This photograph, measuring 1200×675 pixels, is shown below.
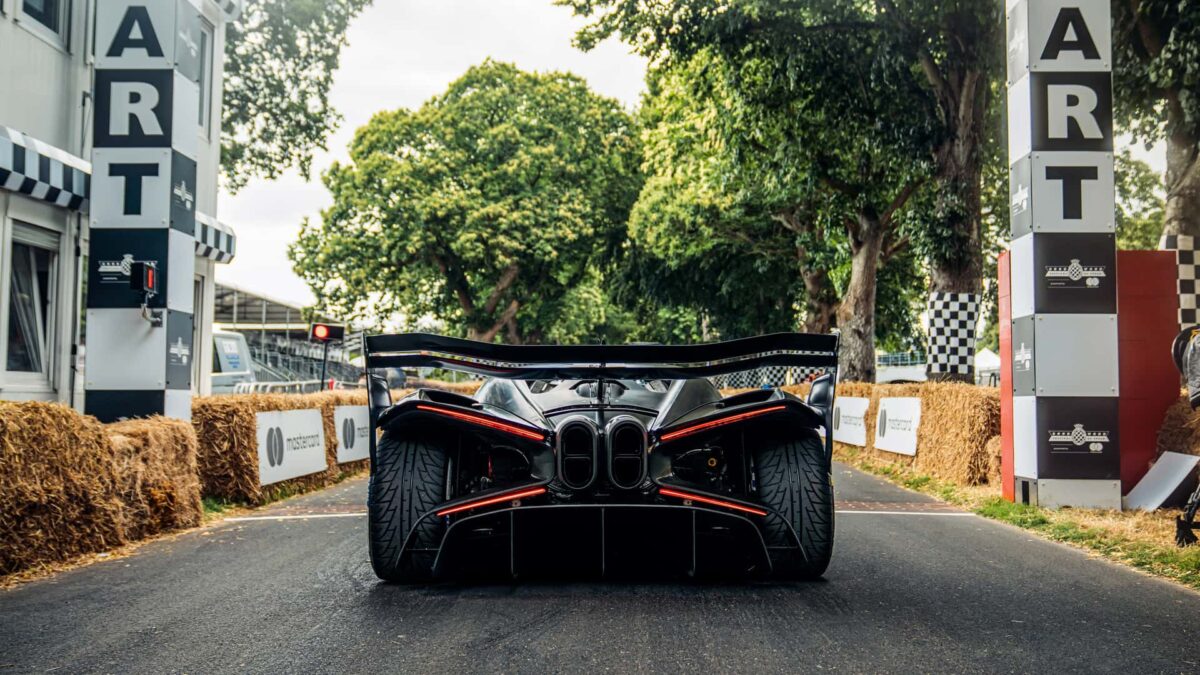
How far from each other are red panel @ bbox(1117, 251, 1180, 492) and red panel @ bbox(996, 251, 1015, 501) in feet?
3.03

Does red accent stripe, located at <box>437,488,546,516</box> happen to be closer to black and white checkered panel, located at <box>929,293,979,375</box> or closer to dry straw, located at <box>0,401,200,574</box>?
dry straw, located at <box>0,401,200,574</box>

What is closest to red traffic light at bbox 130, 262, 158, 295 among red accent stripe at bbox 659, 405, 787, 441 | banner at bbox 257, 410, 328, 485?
banner at bbox 257, 410, 328, 485

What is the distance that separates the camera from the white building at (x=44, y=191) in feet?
35.4

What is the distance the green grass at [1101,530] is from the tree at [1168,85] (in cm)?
673

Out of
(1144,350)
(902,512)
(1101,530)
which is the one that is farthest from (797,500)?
(1144,350)

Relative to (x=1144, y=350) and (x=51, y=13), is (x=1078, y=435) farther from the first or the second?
(x=51, y=13)

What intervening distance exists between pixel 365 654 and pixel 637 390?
8.50ft

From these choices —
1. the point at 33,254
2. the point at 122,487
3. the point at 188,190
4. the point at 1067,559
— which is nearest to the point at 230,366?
the point at 33,254

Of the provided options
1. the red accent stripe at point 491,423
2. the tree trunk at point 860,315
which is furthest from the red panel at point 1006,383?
the tree trunk at point 860,315

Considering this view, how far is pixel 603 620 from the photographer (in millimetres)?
4312

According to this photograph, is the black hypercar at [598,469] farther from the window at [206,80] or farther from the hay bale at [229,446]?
the window at [206,80]

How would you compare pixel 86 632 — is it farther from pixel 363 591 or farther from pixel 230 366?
pixel 230 366

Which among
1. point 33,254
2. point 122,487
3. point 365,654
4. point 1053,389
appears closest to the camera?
point 365,654

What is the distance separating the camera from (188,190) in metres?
9.47
